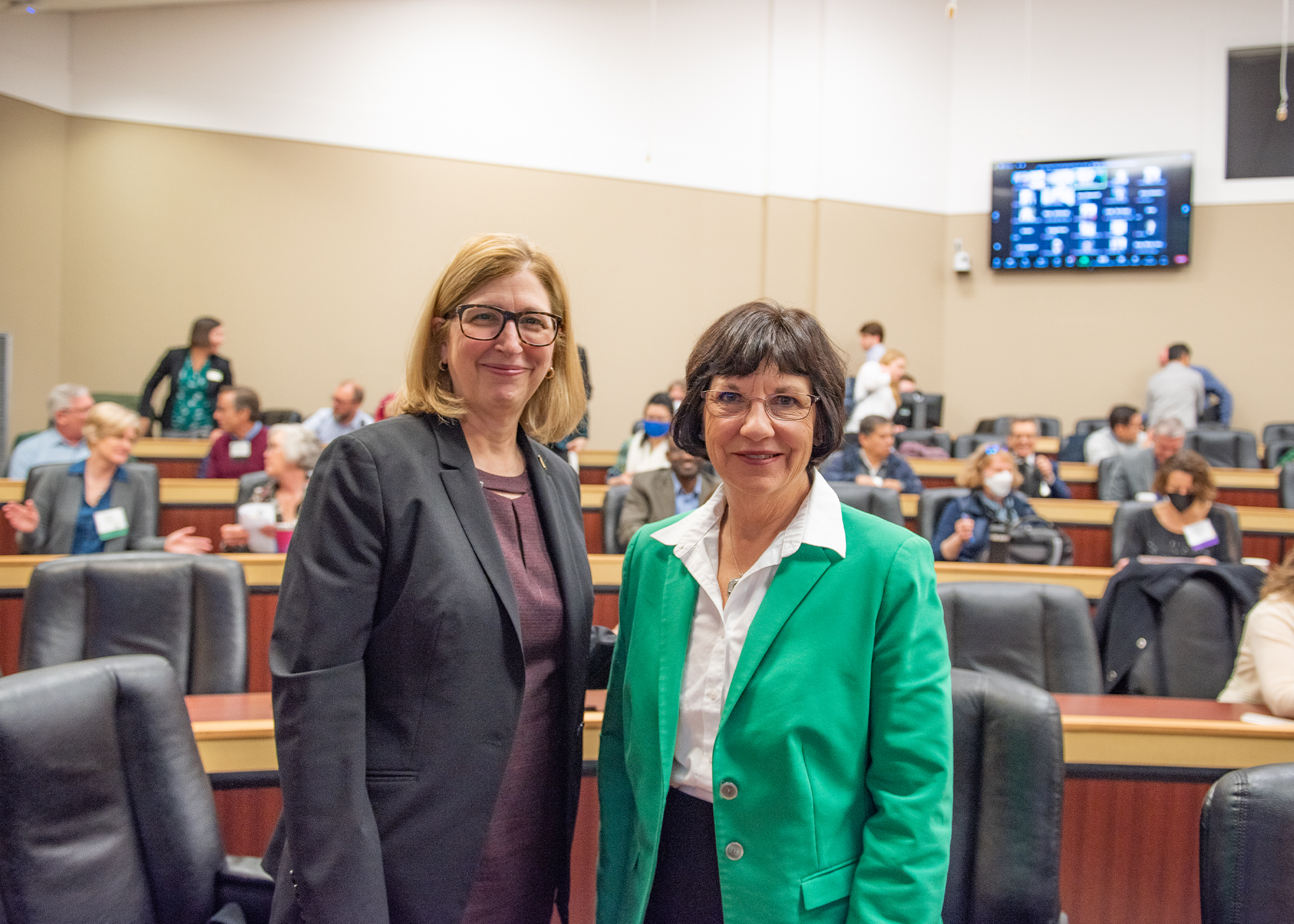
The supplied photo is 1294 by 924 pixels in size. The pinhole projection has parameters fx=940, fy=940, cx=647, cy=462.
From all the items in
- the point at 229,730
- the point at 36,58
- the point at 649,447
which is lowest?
the point at 229,730

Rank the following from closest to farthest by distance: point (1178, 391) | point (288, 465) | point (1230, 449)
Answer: point (288, 465), point (1230, 449), point (1178, 391)

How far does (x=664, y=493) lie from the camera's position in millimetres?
4172

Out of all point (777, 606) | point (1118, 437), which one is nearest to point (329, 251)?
point (1118, 437)

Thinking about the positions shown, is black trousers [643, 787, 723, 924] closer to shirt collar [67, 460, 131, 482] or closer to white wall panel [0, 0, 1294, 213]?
shirt collar [67, 460, 131, 482]

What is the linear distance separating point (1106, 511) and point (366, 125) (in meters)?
6.28

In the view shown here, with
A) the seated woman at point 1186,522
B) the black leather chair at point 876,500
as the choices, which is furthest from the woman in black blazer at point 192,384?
the seated woman at point 1186,522

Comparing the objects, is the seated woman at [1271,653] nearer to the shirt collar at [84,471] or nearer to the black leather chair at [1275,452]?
the shirt collar at [84,471]

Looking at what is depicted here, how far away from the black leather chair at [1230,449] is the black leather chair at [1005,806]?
6593 millimetres

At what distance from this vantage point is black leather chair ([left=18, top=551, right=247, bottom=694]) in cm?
222

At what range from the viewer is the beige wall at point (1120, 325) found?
845cm

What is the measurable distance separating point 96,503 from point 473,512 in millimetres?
3385

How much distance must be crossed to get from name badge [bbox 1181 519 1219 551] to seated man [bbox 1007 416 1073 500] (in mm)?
1496

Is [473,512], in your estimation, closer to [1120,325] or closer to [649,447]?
[649,447]

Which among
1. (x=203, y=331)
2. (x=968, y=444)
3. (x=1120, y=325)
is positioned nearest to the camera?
(x=203, y=331)
